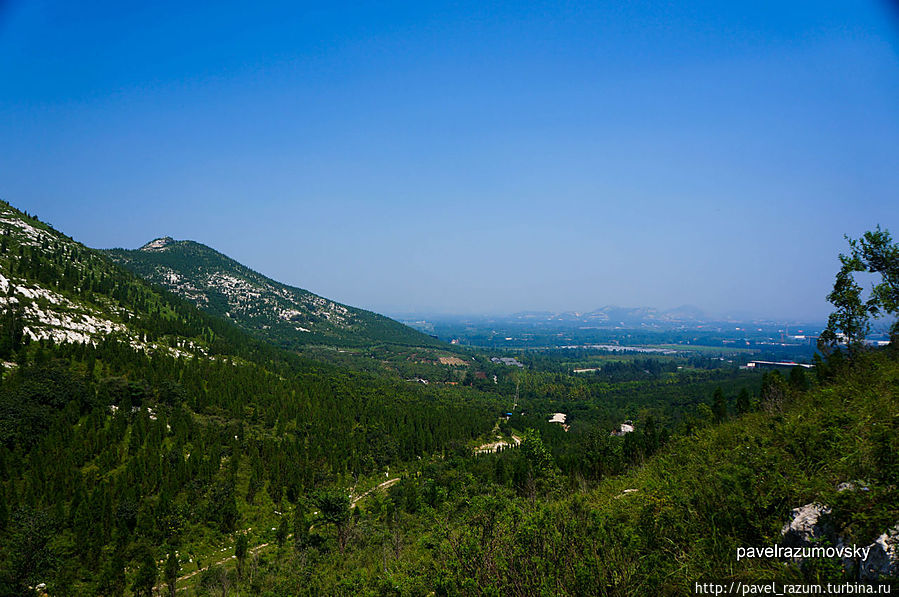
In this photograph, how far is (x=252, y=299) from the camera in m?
160

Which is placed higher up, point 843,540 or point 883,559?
point 883,559

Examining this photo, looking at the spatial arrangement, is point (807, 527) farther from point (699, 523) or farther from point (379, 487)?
point (379, 487)

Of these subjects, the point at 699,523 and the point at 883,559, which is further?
the point at 699,523

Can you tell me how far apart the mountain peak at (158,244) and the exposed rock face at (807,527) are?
→ 215947 millimetres

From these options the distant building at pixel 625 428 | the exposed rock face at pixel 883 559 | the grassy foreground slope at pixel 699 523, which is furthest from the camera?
the distant building at pixel 625 428

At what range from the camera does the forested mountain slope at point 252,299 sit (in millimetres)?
147250

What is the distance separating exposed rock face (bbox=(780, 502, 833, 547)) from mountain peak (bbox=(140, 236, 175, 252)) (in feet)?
708

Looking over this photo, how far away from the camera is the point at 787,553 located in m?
6.50

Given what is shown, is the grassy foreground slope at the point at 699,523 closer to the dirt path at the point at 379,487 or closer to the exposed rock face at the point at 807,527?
the exposed rock face at the point at 807,527

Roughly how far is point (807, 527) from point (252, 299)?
175 m

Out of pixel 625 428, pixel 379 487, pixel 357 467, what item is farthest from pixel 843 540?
pixel 625 428

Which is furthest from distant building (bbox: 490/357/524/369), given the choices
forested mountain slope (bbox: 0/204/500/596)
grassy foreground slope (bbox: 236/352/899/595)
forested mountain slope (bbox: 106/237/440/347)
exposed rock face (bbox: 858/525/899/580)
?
exposed rock face (bbox: 858/525/899/580)

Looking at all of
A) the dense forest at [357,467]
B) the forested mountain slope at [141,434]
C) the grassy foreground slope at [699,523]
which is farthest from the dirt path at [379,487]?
the grassy foreground slope at [699,523]

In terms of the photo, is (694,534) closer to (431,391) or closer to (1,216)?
(431,391)
